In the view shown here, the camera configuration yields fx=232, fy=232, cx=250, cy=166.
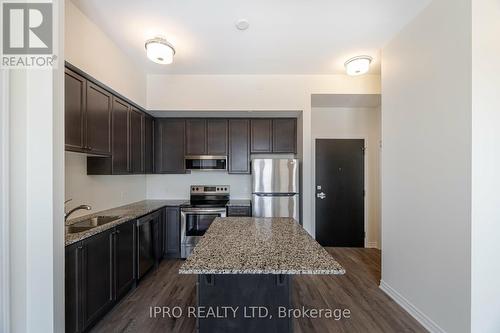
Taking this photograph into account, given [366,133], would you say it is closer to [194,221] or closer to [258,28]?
[258,28]

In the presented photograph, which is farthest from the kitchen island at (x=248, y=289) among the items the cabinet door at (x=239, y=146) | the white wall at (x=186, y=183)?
the white wall at (x=186, y=183)

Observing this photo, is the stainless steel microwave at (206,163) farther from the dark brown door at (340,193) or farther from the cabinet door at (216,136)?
the dark brown door at (340,193)

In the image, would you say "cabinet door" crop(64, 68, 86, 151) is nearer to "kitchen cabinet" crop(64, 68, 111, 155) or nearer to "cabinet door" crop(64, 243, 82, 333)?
"kitchen cabinet" crop(64, 68, 111, 155)

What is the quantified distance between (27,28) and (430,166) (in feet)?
10.5

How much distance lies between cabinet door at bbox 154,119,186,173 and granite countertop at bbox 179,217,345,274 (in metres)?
2.16

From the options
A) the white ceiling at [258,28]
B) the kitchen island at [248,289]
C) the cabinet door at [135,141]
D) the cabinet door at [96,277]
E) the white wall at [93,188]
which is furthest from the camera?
the cabinet door at [135,141]

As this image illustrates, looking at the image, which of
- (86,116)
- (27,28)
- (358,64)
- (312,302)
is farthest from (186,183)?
(358,64)

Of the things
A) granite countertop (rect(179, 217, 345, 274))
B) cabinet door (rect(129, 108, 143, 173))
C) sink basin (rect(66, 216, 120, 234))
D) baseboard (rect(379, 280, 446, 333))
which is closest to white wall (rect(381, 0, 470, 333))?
baseboard (rect(379, 280, 446, 333))

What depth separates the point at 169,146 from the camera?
3953 millimetres

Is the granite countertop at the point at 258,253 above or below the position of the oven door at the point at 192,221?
above

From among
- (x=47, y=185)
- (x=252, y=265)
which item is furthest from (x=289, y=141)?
(x=47, y=185)

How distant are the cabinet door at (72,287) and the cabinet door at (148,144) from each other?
194 cm
